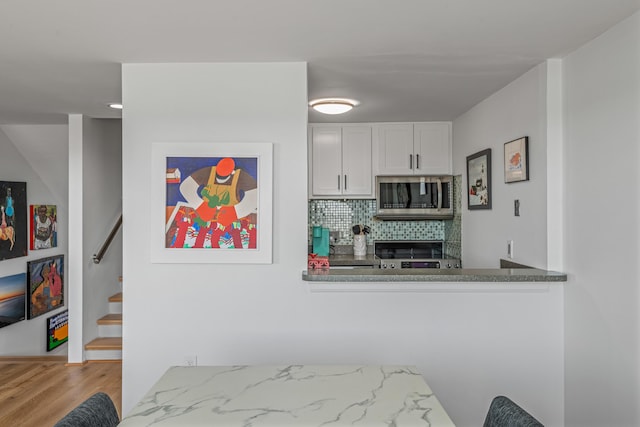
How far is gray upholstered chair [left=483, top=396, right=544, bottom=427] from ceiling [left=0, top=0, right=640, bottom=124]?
158 centimetres

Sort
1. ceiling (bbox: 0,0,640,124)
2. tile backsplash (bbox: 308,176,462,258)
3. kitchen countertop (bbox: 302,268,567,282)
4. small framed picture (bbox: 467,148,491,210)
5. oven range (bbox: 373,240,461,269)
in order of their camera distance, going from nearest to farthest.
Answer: ceiling (bbox: 0,0,640,124), kitchen countertop (bbox: 302,268,567,282), small framed picture (bbox: 467,148,491,210), oven range (bbox: 373,240,461,269), tile backsplash (bbox: 308,176,462,258)

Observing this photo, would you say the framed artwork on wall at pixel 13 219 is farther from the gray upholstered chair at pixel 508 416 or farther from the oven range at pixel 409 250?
the gray upholstered chair at pixel 508 416

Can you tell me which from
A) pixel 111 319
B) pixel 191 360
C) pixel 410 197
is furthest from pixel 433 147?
pixel 111 319

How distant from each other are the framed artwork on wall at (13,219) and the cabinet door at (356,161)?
332 cm

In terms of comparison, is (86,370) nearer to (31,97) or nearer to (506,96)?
(31,97)

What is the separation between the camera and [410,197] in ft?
15.4

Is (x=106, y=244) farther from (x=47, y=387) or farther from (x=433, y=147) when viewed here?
(x=433, y=147)

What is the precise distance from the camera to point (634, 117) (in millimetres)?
2107

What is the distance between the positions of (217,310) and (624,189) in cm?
222

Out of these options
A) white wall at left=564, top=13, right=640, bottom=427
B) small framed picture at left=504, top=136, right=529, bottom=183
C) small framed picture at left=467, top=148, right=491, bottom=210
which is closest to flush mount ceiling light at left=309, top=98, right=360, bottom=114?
small framed picture at left=467, top=148, right=491, bottom=210

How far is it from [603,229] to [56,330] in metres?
5.46

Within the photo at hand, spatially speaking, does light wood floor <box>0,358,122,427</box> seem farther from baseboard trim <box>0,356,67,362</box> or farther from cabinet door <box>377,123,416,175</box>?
cabinet door <box>377,123,416,175</box>

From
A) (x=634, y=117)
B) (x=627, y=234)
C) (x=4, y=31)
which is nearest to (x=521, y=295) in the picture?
(x=627, y=234)

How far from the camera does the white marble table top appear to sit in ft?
4.37
